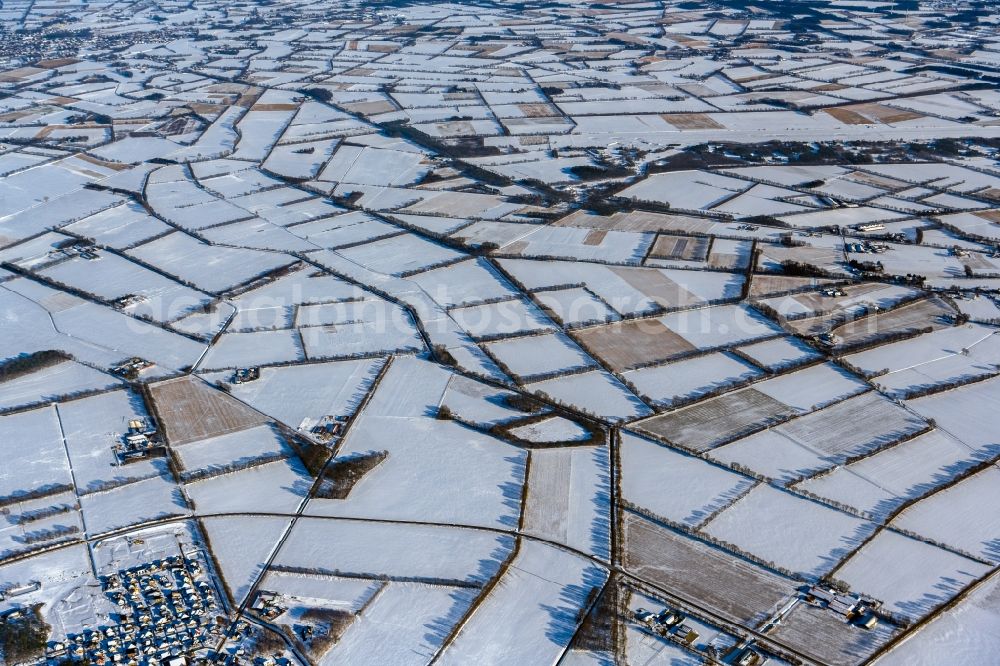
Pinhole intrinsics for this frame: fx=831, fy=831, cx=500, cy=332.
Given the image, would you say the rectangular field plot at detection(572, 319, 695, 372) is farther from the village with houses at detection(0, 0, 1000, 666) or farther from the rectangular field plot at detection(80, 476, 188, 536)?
the rectangular field plot at detection(80, 476, 188, 536)

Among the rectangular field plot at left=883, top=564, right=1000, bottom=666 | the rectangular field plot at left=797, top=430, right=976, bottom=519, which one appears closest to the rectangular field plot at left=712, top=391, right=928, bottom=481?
the rectangular field plot at left=797, top=430, right=976, bottom=519

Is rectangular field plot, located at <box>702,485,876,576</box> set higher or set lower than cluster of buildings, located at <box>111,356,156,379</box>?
lower

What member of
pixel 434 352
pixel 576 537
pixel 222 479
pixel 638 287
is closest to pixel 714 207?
pixel 638 287

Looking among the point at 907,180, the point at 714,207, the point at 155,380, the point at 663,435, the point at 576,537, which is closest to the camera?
the point at 576,537

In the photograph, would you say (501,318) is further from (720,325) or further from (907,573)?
(907,573)

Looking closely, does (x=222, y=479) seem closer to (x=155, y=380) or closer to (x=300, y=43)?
(x=155, y=380)

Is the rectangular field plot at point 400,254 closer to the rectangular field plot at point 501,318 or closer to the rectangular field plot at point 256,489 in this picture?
the rectangular field plot at point 501,318

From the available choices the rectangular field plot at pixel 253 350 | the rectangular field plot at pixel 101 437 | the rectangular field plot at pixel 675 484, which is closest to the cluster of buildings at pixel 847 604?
the rectangular field plot at pixel 675 484
